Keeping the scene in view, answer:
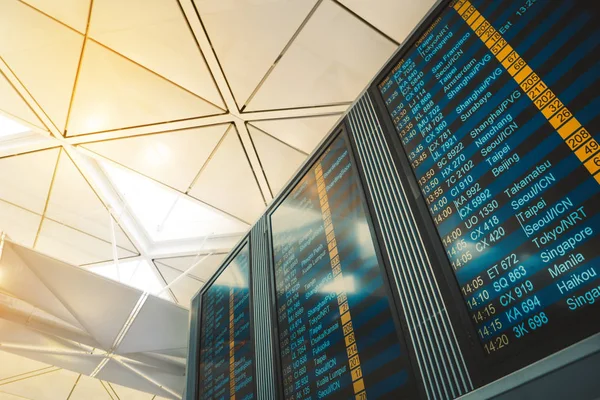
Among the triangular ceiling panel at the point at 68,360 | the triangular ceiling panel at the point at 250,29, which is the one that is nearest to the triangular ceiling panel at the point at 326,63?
the triangular ceiling panel at the point at 250,29

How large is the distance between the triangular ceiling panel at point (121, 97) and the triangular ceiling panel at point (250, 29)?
2.90 ft

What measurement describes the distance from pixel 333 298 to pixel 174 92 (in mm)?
4001

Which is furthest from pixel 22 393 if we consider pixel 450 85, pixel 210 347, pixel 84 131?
pixel 450 85

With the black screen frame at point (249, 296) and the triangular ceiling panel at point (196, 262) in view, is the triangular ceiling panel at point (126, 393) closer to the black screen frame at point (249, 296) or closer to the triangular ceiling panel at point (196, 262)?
the triangular ceiling panel at point (196, 262)

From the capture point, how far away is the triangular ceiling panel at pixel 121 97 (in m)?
5.77

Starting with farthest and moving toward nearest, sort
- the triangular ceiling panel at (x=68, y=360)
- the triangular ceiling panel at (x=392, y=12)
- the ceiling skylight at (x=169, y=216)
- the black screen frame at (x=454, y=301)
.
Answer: the ceiling skylight at (x=169, y=216), the triangular ceiling panel at (x=68, y=360), the triangular ceiling panel at (x=392, y=12), the black screen frame at (x=454, y=301)

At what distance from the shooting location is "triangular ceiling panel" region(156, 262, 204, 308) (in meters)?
9.81

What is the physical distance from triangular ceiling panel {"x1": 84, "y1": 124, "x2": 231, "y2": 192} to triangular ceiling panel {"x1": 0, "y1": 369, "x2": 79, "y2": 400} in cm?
928

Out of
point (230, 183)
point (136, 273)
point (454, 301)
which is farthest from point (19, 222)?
point (454, 301)

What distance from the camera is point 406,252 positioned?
2777 millimetres

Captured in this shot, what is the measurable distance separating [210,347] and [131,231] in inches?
191

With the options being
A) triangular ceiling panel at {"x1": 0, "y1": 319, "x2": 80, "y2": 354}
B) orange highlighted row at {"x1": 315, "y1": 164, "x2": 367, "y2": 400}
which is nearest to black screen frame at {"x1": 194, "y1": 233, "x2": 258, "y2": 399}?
orange highlighted row at {"x1": 315, "y1": 164, "x2": 367, "y2": 400}

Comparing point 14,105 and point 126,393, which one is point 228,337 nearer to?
point 14,105

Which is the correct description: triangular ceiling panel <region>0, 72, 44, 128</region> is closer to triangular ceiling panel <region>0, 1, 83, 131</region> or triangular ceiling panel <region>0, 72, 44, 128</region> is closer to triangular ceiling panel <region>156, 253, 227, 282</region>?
triangular ceiling panel <region>0, 1, 83, 131</region>
